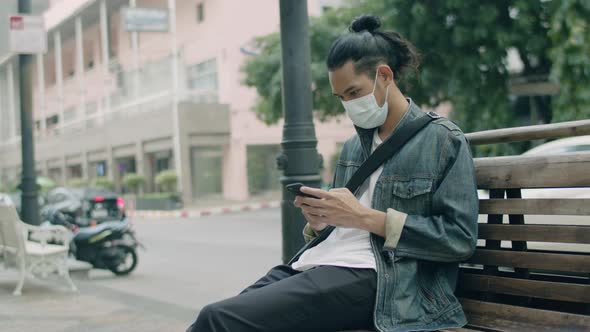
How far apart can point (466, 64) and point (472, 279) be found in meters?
10.3

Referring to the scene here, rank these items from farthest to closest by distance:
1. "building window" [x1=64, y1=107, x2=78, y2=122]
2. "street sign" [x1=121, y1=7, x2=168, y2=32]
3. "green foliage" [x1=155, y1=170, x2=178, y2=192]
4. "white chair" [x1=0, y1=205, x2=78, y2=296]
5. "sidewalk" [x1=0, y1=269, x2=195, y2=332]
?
"building window" [x1=64, y1=107, x2=78, y2=122] < "green foliage" [x1=155, y1=170, x2=178, y2=192] < "street sign" [x1=121, y1=7, x2=168, y2=32] < "white chair" [x1=0, y1=205, x2=78, y2=296] < "sidewalk" [x1=0, y1=269, x2=195, y2=332]

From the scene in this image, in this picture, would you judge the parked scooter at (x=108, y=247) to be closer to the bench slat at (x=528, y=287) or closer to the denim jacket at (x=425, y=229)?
the bench slat at (x=528, y=287)

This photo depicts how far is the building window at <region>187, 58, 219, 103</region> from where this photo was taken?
26.9 metres

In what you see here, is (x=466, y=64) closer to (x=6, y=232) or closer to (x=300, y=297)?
(x=6, y=232)

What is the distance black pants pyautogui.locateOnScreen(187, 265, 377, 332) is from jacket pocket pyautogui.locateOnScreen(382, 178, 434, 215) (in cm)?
25

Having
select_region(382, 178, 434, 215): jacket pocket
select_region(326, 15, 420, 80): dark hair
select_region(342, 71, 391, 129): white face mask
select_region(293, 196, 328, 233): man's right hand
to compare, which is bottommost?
select_region(293, 196, 328, 233): man's right hand

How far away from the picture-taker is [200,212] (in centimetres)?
2256

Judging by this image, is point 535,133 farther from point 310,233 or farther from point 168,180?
point 168,180

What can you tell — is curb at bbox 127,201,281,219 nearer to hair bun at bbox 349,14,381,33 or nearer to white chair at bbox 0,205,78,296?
white chair at bbox 0,205,78,296

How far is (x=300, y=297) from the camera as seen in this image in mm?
2059

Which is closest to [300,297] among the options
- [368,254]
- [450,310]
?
[368,254]

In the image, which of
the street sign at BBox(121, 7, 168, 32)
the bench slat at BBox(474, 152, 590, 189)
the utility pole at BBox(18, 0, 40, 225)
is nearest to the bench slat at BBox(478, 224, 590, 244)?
the bench slat at BBox(474, 152, 590, 189)

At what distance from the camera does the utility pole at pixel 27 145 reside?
8508 mm

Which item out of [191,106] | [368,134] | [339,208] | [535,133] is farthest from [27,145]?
[191,106]
